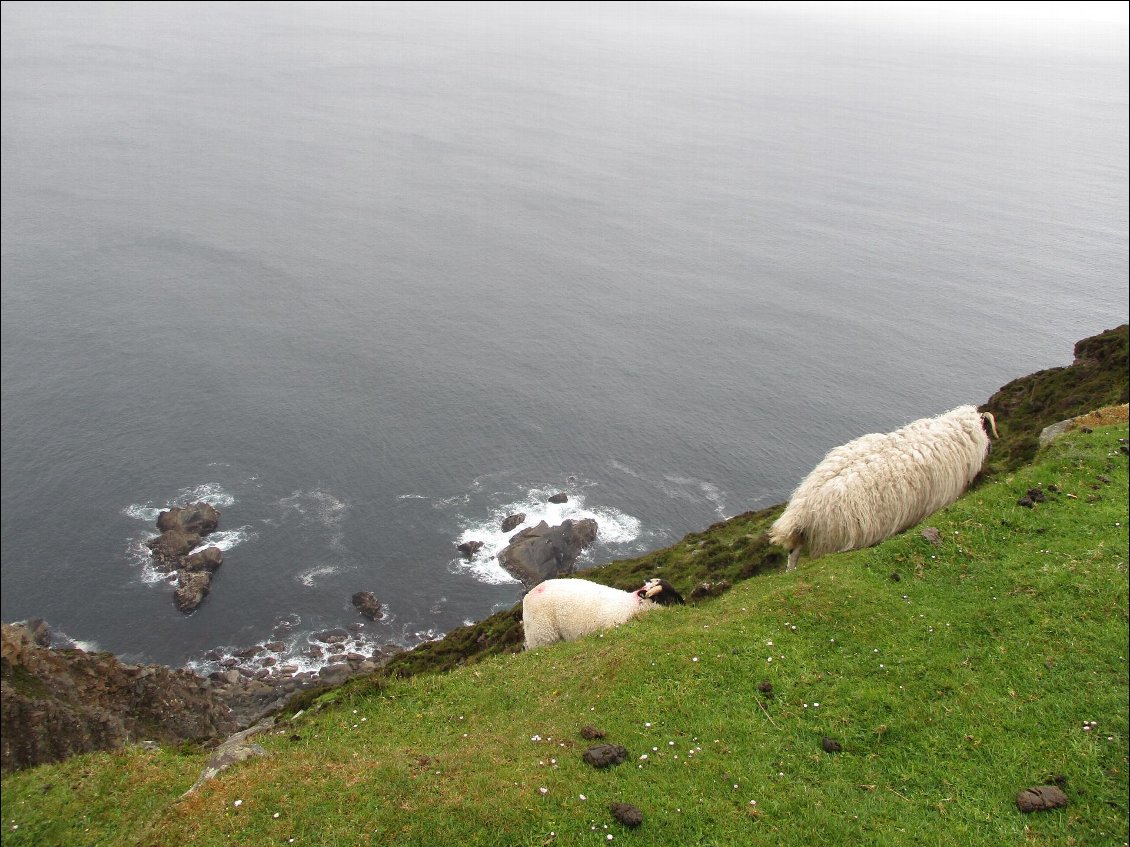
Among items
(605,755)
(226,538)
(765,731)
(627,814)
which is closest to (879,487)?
(765,731)

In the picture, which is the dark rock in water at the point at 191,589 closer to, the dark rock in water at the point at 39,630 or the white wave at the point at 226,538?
the white wave at the point at 226,538

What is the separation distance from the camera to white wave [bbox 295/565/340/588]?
71.2 meters

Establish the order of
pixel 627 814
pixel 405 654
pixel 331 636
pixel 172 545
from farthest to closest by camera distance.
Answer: pixel 172 545 < pixel 331 636 < pixel 405 654 < pixel 627 814

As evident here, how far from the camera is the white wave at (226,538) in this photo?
73625 mm

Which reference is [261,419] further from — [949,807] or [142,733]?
[949,807]

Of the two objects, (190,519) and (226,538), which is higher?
(190,519)

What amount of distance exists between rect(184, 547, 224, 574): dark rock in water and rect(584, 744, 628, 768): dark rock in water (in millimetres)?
65315

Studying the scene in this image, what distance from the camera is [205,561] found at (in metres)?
71.0

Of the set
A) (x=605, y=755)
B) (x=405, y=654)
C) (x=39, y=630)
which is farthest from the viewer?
(x=39, y=630)

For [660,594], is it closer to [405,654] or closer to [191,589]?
[405,654]

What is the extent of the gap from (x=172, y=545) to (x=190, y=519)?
138 inches

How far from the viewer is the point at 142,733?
3325 centimetres

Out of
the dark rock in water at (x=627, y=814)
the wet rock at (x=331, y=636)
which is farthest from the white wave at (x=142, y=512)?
the dark rock in water at (x=627, y=814)

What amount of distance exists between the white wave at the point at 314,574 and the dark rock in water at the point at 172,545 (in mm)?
10447
